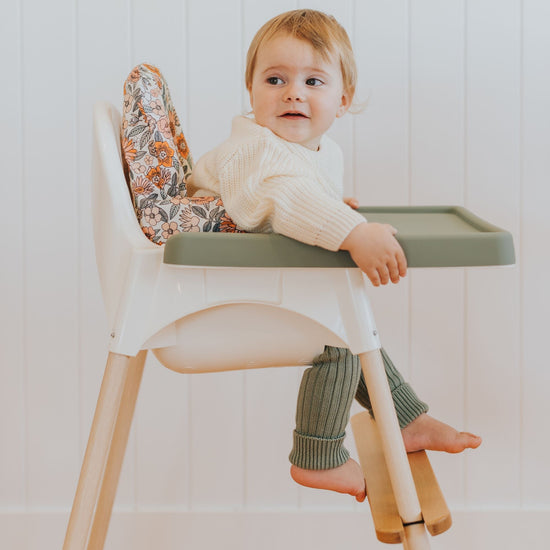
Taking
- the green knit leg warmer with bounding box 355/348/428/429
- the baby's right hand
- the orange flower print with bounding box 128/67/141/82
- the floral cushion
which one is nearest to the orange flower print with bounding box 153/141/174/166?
the floral cushion

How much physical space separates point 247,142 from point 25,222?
70 cm

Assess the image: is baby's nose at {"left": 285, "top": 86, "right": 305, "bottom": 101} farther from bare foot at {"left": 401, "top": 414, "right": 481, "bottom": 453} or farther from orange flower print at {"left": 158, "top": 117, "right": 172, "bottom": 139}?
bare foot at {"left": 401, "top": 414, "right": 481, "bottom": 453}

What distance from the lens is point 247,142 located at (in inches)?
38.1

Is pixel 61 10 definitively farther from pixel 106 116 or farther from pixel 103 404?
pixel 103 404

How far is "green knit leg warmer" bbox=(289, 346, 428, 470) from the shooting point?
996 mm

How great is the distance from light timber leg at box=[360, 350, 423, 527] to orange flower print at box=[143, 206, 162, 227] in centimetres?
30

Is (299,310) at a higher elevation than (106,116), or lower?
lower

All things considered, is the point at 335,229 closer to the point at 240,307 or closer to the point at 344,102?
the point at 240,307

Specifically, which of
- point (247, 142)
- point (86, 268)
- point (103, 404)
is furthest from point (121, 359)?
point (86, 268)

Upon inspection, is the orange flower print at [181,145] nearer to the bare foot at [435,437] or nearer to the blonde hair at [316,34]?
the blonde hair at [316,34]

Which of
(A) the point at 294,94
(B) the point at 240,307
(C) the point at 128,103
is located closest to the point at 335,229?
(B) the point at 240,307

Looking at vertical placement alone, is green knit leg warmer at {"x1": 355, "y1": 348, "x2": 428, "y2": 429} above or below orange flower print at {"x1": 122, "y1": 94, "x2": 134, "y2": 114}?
below

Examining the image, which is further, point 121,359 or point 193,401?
point 193,401

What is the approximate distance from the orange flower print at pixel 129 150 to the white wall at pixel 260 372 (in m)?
0.49
